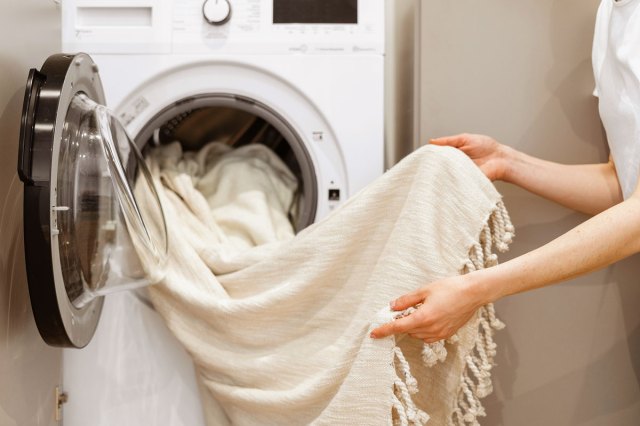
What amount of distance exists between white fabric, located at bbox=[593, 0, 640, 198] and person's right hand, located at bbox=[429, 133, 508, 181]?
184mm

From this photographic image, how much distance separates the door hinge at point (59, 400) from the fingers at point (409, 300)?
69cm

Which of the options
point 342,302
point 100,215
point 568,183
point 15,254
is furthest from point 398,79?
point 15,254

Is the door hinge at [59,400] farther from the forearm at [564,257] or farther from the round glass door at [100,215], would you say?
the forearm at [564,257]

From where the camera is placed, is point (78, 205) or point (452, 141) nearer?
point (78, 205)

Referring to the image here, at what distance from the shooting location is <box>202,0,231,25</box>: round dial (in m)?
1.30

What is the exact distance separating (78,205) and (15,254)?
0.14 metres

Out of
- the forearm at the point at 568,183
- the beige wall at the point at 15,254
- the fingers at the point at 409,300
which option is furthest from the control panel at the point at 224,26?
the fingers at the point at 409,300

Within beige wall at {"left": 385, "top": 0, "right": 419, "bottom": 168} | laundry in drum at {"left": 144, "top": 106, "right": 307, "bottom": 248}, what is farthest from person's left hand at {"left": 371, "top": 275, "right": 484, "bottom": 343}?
beige wall at {"left": 385, "top": 0, "right": 419, "bottom": 168}

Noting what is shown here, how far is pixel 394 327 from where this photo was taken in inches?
37.1

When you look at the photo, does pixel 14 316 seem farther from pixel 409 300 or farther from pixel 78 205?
pixel 409 300

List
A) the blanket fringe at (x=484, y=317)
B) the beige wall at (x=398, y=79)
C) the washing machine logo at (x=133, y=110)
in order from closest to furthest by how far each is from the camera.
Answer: the blanket fringe at (x=484, y=317), the washing machine logo at (x=133, y=110), the beige wall at (x=398, y=79)

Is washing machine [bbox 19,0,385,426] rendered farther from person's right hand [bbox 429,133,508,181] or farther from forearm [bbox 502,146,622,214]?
forearm [bbox 502,146,622,214]

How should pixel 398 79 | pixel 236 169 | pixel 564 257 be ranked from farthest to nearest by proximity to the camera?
pixel 398 79 < pixel 236 169 < pixel 564 257

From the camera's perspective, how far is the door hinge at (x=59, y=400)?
4.04ft
